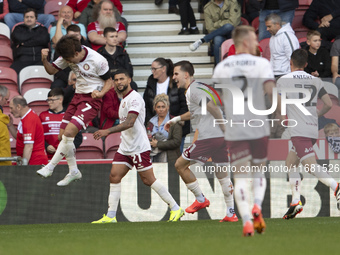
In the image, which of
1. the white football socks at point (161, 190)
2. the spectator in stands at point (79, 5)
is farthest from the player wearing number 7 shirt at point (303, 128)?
the spectator in stands at point (79, 5)

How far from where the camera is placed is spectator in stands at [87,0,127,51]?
14.6 meters

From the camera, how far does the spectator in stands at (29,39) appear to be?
48.1ft

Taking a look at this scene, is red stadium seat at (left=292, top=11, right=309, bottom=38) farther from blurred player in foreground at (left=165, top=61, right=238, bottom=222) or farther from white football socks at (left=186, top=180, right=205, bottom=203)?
white football socks at (left=186, top=180, right=205, bottom=203)

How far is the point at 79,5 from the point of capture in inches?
625

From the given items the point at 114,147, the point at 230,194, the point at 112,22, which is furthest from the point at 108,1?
the point at 230,194

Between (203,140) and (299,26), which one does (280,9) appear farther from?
(203,140)

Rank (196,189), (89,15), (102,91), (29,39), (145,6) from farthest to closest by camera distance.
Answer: (145,6)
(89,15)
(29,39)
(196,189)
(102,91)

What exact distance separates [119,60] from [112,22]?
107 centimetres

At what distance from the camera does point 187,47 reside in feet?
51.8

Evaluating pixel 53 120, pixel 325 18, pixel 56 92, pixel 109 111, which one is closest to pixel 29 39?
pixel 56 92

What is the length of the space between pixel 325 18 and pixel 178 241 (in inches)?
367

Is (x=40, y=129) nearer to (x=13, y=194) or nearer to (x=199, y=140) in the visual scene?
(x=13, y=194)

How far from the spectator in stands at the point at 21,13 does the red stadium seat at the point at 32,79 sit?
4.95 feet

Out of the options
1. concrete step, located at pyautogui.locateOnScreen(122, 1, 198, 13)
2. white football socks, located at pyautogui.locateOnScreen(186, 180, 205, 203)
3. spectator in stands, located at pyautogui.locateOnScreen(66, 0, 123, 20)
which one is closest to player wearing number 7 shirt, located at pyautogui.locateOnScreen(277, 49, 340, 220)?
white football socks, located at pyautogui.locateOnScreen(186, 180, 205, 203)
